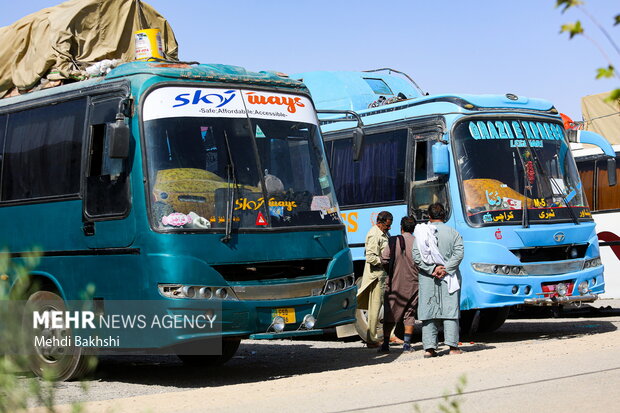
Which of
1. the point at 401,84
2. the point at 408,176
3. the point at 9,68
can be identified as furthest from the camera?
the point at 401,84

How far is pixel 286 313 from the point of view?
34.3 feet

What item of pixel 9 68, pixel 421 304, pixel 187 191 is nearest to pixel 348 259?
pixel 421 304

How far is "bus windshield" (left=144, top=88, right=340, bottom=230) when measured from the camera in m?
10.1

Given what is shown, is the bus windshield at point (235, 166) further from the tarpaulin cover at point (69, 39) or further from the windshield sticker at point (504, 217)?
the windshield sticker at point (504, 217)

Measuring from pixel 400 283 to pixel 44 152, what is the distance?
5011 mm

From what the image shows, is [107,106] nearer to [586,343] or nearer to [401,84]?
[586,343]

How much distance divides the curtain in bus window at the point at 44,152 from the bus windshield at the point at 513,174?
5.40m

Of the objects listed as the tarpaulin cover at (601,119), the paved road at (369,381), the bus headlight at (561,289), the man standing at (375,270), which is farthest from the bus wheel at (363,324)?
the tarpaulin cover at (601,119)

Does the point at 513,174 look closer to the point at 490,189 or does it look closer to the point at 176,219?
the point at 490,189

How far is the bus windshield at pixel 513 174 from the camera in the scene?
13.7m

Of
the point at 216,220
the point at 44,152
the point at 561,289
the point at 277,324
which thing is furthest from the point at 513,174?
the point at 44,152

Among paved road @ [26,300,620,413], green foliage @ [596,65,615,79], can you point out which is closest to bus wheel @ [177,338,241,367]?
paved road @ [26,300,620,413]

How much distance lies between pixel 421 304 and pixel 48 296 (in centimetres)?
444

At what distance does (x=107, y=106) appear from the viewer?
1070 centimetres
